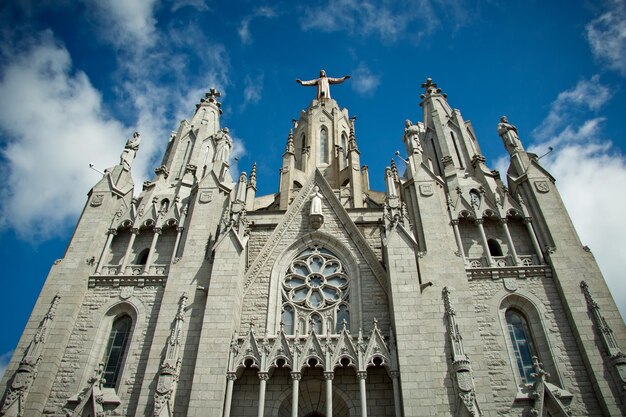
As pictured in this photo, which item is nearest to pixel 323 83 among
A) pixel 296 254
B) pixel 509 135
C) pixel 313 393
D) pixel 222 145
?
pixel 222 145

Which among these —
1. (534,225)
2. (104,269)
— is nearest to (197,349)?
(104,269)

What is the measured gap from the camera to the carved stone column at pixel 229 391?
15441 millimetres

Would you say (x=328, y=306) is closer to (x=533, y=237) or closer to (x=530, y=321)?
(x=530, y=321)

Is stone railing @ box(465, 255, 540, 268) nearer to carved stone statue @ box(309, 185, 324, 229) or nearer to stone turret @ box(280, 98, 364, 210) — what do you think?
carved stone statue @ box(309, 185, 324, 229)

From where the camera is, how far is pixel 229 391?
51.6ft

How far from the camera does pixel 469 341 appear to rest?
1631 cm

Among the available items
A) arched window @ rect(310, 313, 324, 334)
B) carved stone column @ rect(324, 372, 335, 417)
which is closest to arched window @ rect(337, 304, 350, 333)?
arched window @ rect(310, 313, 324, 334)

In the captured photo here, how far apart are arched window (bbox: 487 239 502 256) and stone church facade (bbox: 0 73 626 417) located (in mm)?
87

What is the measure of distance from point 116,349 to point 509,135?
754 inches

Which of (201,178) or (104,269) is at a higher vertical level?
(201,178)

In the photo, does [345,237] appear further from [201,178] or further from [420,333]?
[201,178]

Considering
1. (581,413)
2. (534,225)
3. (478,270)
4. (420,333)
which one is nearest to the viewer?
(581,413)

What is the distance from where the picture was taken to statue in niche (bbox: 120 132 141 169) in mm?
24188

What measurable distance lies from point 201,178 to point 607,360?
55.9 ft
